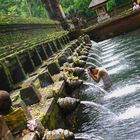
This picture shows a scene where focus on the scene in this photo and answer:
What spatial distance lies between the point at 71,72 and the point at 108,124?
368 centimetres

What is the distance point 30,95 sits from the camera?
7480mm

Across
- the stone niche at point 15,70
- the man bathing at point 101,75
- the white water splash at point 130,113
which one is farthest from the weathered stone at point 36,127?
the man bathing at point 101,75

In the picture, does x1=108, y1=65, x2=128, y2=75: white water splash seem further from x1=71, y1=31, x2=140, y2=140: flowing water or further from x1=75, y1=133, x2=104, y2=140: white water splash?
x1=75, y1=133, x2=104, y2=140: white water splash

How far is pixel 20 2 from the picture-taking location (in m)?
66.6

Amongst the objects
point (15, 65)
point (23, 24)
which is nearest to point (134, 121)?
point (15, 65)

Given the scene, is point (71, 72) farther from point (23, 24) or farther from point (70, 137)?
point (23, 24)

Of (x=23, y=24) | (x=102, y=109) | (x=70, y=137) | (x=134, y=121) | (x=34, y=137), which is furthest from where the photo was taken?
(x=23, y=24)

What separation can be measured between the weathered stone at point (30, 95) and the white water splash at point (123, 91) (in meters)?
2.95

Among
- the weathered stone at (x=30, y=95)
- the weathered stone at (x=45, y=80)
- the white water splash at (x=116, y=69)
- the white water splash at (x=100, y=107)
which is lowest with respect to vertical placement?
the white water splash at (x=116, y=69)

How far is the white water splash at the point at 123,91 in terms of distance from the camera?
31.4 feet

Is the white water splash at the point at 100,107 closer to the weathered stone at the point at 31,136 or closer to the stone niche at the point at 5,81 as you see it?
the stone niche at the point at 5,81

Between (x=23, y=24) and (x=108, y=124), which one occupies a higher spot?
(x=23, y=24)

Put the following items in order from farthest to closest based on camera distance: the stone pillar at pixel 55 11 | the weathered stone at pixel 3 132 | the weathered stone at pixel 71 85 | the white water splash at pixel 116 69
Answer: the stone pillar at pixel 55 11 < the white water splash at pixel 116 69 < the weathered stone at pixel 71 85 < the weathered stone at pixel 3 132

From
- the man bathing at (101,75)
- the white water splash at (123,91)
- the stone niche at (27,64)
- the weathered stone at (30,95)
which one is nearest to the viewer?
the weathered stone at (30,95)
